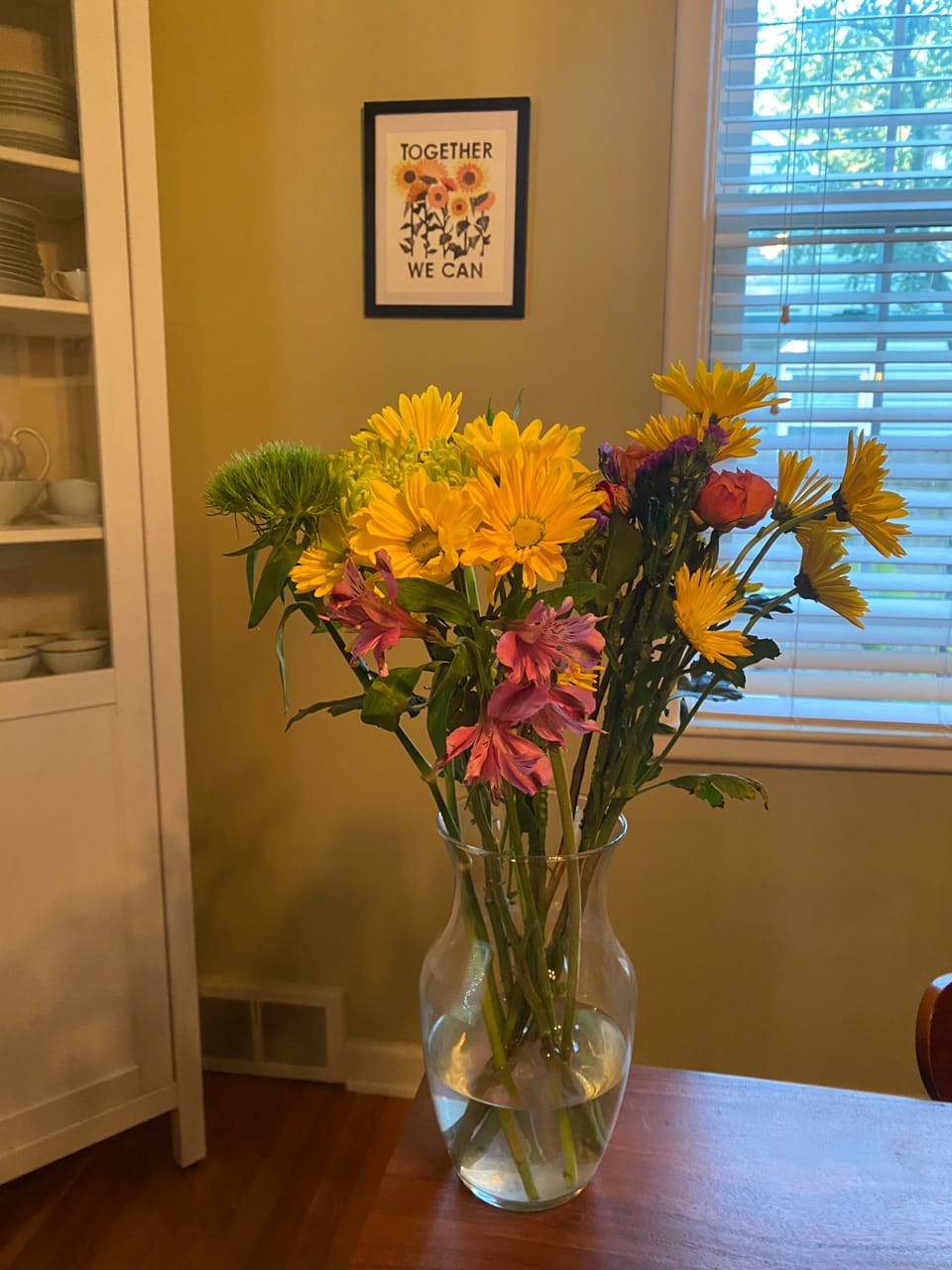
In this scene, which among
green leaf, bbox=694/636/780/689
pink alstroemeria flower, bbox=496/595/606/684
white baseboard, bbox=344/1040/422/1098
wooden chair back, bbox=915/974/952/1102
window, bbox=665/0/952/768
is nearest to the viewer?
pink alstroemeria flower, bbox=496/595/606/684

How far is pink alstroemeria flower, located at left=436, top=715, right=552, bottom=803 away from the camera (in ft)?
1.80

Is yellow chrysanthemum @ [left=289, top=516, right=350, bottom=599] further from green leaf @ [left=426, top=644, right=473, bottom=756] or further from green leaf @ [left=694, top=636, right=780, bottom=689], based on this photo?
green leaf @ [left=694, top=636, right=780, bottom=689]

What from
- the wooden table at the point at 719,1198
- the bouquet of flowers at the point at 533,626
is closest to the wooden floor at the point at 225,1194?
the wooden table at the point at 719,1198

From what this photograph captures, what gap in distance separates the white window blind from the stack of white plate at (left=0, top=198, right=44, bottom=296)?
3.60ft

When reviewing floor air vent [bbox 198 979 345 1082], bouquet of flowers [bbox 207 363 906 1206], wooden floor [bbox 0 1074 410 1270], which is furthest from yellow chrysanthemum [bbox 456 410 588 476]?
floor air vent [bbox 198 979 345 1082]

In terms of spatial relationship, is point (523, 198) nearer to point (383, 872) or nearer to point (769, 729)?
point (769, 729)

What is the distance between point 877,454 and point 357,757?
4.38 feet

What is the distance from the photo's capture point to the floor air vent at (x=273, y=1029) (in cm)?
191

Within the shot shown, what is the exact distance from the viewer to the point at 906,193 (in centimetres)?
155

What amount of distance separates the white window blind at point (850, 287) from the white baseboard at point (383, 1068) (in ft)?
3.04

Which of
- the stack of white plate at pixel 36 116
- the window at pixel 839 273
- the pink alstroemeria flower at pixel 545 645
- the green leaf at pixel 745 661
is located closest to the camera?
the pink alstroemeria flower at pixel 545 645

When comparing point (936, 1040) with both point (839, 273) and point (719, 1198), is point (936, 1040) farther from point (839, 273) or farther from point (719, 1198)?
point (839, 273)

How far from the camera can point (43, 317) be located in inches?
57.4

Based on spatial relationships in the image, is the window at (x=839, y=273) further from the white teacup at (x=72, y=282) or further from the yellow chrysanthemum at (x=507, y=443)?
the yellow chrysanthemum at (x=507, y=443)
